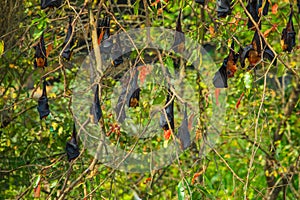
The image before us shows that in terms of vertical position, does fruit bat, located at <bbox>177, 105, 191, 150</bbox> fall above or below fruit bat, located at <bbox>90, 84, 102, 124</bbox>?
below

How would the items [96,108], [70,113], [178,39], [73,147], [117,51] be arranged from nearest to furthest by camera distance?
[96,108], [73,147], [178,39], [117,51], [70,113]

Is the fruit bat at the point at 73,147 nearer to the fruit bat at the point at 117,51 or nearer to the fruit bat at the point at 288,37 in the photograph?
the fruit bat at the point at 117,51

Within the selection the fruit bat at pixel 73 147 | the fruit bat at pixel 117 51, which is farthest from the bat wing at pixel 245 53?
the fruit bat at pixel 73 147

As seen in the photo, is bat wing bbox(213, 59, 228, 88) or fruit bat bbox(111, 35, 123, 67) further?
fruit bat bbox(111, 35, 123, 67)

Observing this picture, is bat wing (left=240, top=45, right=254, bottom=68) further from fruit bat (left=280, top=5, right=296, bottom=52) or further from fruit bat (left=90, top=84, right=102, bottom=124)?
fruit bat (left=90, top=84, right=102, bottom=124)

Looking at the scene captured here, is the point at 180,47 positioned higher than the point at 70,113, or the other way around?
the point at 180,47

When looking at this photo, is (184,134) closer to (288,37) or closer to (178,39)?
(178,39)

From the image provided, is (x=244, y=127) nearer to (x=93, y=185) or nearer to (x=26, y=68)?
(x=26, y=68)

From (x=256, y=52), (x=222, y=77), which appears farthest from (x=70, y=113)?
(x=256, y=52)

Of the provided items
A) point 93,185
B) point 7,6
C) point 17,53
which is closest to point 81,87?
point 17,53

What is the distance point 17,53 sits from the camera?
327cm

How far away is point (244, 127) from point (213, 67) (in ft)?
2.49

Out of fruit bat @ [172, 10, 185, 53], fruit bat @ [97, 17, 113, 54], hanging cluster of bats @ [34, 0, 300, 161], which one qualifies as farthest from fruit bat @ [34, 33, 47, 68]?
fruit bat @ [172, 10, 185, 53]

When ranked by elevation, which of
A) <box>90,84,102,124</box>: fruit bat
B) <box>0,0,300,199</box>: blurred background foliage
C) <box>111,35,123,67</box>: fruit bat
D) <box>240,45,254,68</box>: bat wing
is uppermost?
<box>240,45,254,68</box>: bat wing
